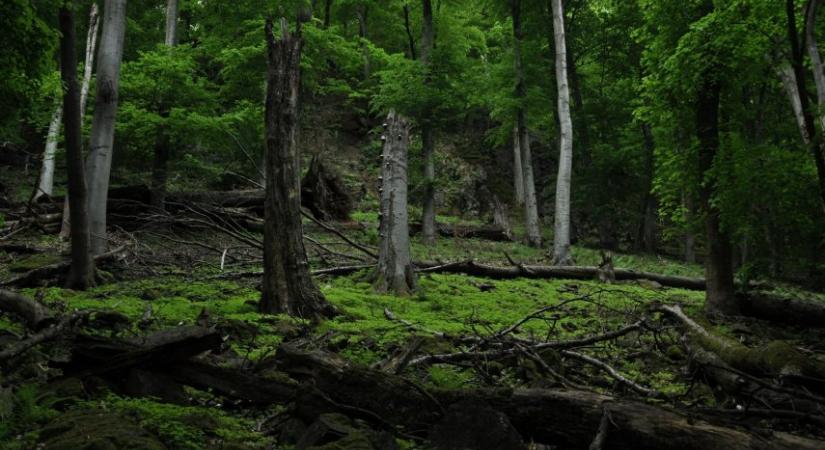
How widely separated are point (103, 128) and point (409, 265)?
20.8ft

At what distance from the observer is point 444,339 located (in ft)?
19.5

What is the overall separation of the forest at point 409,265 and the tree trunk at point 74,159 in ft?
0.12

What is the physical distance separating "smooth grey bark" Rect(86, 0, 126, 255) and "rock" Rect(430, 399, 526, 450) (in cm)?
922

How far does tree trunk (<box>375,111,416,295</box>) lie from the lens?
31.6 feet

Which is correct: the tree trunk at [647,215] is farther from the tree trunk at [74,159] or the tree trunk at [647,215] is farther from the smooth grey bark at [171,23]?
the tree trunk at [74,159]

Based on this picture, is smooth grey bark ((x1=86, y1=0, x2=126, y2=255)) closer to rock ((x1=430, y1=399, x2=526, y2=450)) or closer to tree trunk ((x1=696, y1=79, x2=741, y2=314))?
rock ((x1=430, y1=399, x2=526, y2=450))

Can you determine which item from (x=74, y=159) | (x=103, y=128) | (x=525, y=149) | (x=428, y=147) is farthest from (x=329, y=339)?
(x=525, y=149)

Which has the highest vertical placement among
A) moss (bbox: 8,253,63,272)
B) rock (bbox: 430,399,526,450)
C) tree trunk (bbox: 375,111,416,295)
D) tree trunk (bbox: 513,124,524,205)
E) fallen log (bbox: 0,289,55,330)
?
tree trunk (bbox: 513,124,524,205)

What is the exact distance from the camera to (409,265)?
9.92 meters

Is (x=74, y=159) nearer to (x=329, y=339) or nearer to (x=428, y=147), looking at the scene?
(x=329, y=339)

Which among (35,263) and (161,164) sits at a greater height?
(161,164)

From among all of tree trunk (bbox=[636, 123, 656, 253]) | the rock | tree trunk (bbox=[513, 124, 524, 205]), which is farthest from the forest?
tree trunk (bbox=[513, 124, 524, 205])

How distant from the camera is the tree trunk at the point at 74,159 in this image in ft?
24.6

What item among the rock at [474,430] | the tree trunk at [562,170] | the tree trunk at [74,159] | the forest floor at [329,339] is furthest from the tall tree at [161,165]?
the rock at [474,430]
